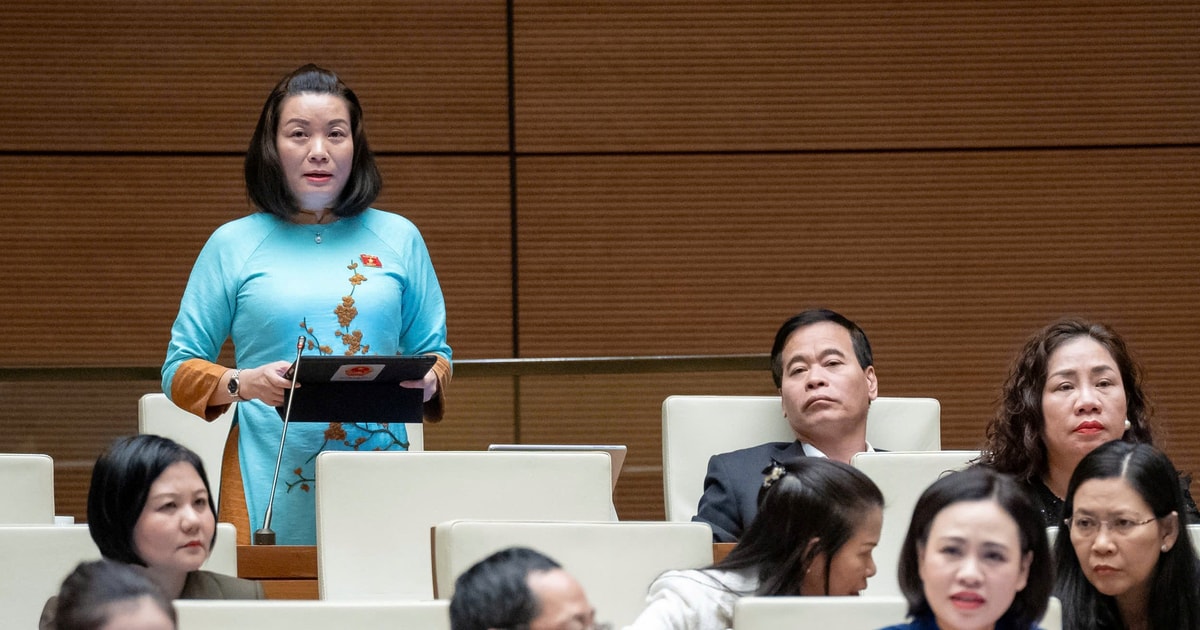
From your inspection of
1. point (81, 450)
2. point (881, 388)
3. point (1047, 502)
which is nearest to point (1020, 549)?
point (1047, 502)

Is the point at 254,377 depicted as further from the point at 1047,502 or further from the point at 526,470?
the point at 1047,502

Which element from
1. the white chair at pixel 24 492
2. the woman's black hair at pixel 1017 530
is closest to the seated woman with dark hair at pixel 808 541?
the woman's black hair at pixel 1017 530

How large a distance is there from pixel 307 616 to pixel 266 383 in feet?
3.05

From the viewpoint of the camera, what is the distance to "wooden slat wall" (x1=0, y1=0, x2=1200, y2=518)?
4.76 metres

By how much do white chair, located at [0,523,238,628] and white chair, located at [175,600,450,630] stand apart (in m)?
0.53

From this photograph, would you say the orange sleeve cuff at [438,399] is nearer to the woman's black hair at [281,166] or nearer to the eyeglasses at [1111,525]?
the woman's black hair at [281,166]

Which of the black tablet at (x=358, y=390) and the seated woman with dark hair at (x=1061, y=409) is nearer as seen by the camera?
the black tablet at (x=358, y=390)

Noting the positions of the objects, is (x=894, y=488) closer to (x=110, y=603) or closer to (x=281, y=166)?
(x=281, y=166)

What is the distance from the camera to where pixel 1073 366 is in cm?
295

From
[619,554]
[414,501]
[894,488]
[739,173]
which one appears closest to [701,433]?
[894,488]

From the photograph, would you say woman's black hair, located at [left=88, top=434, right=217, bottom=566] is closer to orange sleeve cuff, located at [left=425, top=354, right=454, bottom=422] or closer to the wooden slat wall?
orange sleeve cuff, located at [left=425, top=354, right=454, bottom=422]

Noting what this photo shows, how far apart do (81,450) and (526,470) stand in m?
1.59

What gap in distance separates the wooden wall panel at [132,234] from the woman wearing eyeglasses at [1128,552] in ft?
9.06

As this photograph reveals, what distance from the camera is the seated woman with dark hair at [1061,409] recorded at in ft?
9.46
